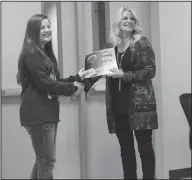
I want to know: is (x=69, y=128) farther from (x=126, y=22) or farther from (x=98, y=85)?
(x=126, y=22)

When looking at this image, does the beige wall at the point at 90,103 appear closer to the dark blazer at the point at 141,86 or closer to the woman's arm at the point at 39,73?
the woman's arm at the point at 39,73

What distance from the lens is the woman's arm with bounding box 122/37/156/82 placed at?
1.96 meters

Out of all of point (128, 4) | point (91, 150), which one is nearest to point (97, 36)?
point (128, 4)

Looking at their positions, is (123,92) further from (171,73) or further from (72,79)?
(171,73)

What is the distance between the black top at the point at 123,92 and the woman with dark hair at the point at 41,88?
0.22 metres

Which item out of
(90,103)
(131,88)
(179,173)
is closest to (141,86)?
(131,88)

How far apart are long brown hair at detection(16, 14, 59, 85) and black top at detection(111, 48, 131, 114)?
1.42 ft

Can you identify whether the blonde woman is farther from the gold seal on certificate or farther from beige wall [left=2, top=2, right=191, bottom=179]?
beige wall [left=2, top=2, right=191, bottom=179]

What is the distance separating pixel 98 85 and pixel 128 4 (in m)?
0.63

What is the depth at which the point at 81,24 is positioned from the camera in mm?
2221

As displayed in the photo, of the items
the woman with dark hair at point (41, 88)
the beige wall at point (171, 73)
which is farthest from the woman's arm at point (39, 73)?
the beige wall at point (171, 73)

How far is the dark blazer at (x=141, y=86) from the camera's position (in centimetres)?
197

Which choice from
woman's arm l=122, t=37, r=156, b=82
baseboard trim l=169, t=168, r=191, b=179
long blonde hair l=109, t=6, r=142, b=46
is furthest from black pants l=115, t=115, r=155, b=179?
baseboard trim l=169, t=168, r=191, b=179

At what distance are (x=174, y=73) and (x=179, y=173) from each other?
83 centimetres
